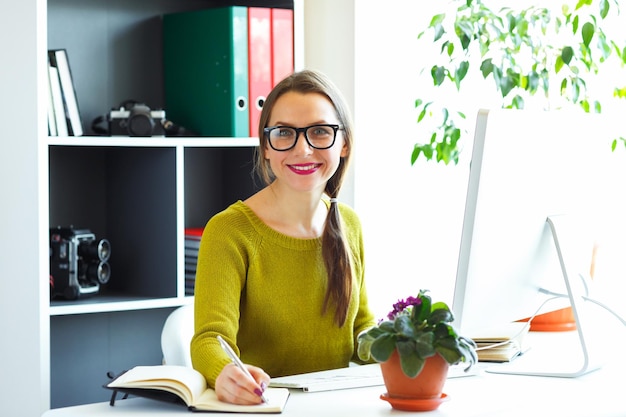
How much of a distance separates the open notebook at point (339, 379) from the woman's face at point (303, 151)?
0.37m

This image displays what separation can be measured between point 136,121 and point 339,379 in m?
1.34

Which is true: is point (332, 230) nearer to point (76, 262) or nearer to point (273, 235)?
point (273, 235)

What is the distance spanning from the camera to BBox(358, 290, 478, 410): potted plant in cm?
136

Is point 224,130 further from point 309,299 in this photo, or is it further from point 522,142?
point 522,142

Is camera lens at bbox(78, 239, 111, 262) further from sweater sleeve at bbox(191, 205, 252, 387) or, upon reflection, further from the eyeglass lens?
the eyeglass lens

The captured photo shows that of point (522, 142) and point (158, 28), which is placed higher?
point (158, 28)

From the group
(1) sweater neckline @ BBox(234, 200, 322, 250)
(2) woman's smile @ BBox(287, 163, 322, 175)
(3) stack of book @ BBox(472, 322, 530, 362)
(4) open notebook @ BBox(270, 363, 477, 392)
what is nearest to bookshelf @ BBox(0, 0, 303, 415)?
(1) sweater neckline @ BBox(234, 200, 322, 250)

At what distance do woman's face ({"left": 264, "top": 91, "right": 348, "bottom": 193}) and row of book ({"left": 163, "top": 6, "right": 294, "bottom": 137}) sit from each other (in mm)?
934

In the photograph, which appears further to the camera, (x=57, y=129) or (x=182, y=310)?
(x=57, y=129)

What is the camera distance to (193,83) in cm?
286

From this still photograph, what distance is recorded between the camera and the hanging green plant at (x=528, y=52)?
8.07 feet

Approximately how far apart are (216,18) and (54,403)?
1.28m

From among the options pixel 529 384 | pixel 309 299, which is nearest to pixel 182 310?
pixel 309 299

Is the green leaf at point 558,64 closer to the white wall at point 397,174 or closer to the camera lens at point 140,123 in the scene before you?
the white wall at point 397,174
